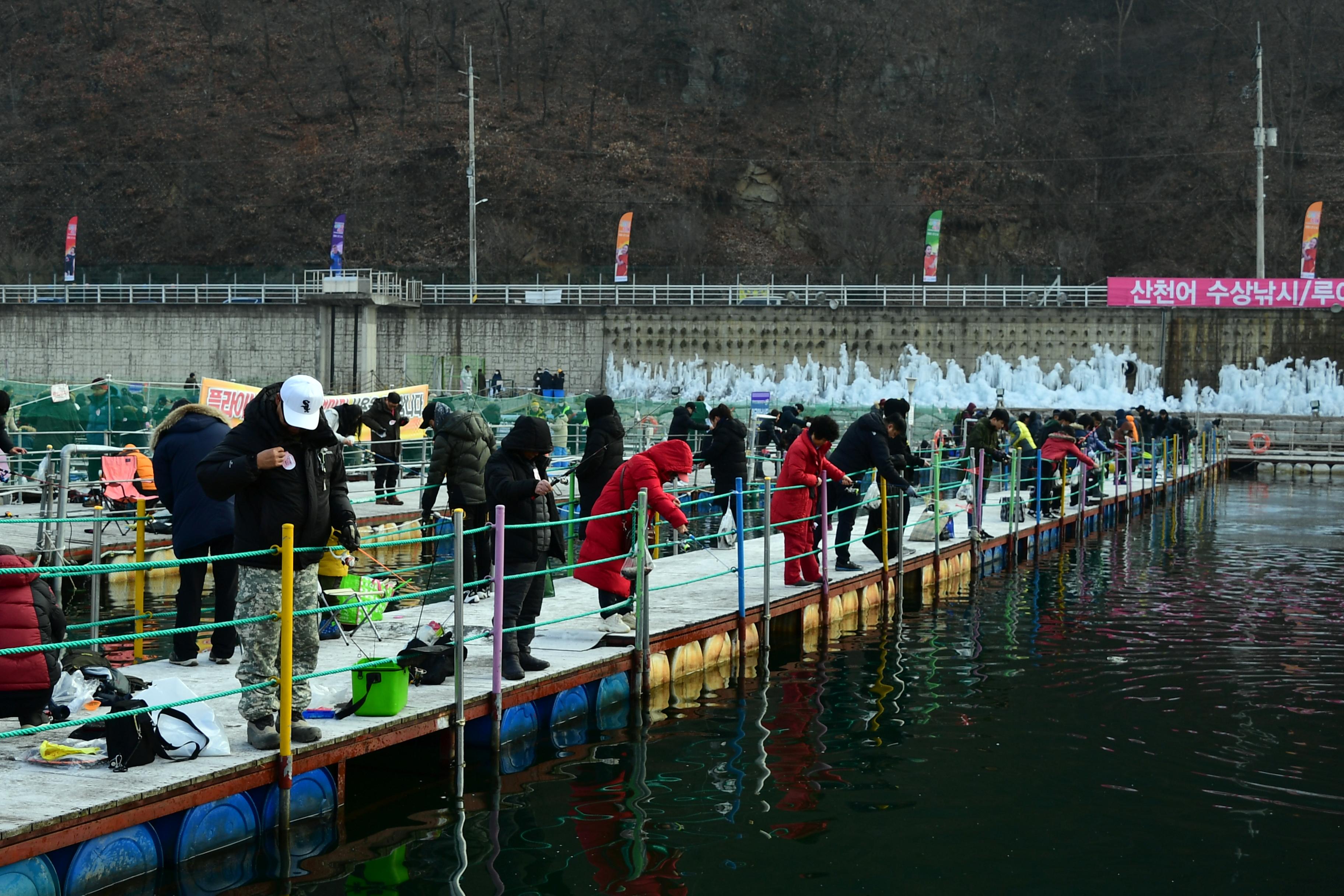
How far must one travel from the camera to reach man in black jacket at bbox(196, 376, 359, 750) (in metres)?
7.20

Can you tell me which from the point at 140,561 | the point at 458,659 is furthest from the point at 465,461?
the point at 458,659

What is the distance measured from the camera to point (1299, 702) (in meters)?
11.2

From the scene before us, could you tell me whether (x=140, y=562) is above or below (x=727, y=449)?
below

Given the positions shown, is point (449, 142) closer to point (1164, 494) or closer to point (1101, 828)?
point (1164, 494)

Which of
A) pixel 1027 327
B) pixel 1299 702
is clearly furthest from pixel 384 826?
pixel 1027 327

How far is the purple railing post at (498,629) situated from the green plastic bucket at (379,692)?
0.80 metres

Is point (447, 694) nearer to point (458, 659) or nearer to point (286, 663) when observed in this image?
point (458, 659)

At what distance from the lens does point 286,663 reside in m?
7.40

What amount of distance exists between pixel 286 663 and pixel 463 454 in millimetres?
6033

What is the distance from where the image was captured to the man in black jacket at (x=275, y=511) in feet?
23.6

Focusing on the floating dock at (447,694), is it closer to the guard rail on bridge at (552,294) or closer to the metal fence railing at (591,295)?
the metal fence railing at (591,295)

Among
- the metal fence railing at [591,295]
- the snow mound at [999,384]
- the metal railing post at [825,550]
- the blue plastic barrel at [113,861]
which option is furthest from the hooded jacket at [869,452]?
the metal fence railing at [591,295]

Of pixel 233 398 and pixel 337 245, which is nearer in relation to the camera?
pixel 233 398

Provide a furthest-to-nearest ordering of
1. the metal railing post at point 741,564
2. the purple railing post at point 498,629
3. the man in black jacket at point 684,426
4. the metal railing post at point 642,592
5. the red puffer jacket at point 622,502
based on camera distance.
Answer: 1. the man in black jacket at point 684,426
2. the metal railing post at point 741,564
3. the red puffer jacket at point 622,502
4. the metal railing post at point 642,592
5. the purple railing post at point 498,629
